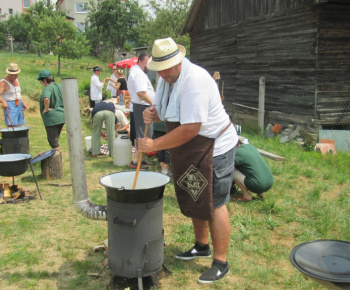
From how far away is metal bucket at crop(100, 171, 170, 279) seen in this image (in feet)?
8.63

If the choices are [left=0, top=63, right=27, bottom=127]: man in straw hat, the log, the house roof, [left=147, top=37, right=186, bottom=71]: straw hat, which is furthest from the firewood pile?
the house roof

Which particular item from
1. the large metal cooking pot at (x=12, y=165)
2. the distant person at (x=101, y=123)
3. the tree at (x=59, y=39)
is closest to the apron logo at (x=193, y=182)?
the large metal cooking pot at (x=12, y=165)

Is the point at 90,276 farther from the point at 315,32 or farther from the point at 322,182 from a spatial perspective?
the point at 315,32

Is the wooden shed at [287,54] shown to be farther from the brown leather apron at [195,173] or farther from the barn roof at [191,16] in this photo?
the brown leather apron at [195,173]

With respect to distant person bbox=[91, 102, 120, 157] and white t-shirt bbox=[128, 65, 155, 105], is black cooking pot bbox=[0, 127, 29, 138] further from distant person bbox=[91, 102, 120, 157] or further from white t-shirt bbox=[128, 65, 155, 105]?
white t-shirt bbox=[128, 65, 155, 105]

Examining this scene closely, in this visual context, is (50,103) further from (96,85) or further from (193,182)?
(96,85)

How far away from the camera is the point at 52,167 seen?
578cm

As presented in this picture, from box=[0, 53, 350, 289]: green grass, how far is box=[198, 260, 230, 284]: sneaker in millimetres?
56

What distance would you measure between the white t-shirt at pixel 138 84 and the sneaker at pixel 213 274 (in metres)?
3.38

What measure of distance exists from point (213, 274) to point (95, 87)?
863 cm

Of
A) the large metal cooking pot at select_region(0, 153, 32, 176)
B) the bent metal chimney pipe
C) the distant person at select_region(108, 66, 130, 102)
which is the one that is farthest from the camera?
the distant person at select_region(108, 66, 130, 102)

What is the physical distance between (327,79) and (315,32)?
1.23 meters

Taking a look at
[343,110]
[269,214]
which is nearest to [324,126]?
[343,110]

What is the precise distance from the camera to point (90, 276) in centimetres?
→ 306
